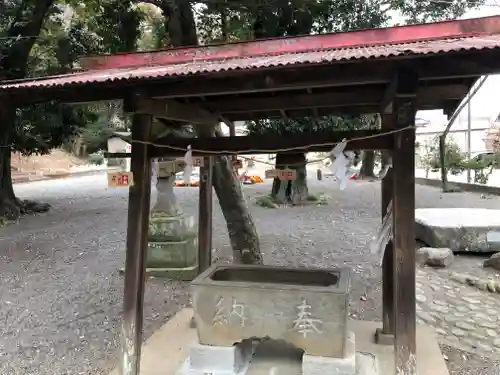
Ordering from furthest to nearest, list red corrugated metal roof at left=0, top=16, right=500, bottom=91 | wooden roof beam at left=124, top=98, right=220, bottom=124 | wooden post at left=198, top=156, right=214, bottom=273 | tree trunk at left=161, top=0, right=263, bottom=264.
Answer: tree trunk at left=161, top=0, right=263, bottom=264 → wooden post at left=198, top=156, right=214, bottom=273 → wooden roof beam at left=124, top=98, right=220, bottom=124 → red corrugated metal roof at left=0, top=16, right=500, bottom=91

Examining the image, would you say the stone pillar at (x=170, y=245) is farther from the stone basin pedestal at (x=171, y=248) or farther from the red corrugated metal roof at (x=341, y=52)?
the red corrugated metal roof at (x=341, y=52)

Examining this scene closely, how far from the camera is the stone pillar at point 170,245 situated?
7355 millimetres

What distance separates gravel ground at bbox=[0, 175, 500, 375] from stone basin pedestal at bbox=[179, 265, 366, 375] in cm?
149

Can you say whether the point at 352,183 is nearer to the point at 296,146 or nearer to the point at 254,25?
the point at 254,25

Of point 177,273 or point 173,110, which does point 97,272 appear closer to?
point 177,273

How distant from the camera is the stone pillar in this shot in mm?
7355

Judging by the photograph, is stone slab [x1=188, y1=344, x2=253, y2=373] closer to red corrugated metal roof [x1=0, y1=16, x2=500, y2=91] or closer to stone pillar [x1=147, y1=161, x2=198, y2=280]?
red corrugated metal roof [x1=0, y1=16, x2=500, y2=91]

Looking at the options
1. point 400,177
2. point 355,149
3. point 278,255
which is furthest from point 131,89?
point 278,255

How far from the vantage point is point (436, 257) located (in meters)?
7.41

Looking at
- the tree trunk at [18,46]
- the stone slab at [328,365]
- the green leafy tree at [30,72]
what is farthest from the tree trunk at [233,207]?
the green leafy tree at [30,72]

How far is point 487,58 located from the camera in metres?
2.76

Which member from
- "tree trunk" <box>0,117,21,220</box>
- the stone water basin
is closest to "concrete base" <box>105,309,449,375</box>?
the stone water basin

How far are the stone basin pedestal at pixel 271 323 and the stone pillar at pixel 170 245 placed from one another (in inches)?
146

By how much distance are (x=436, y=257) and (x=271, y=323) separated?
4.97m
